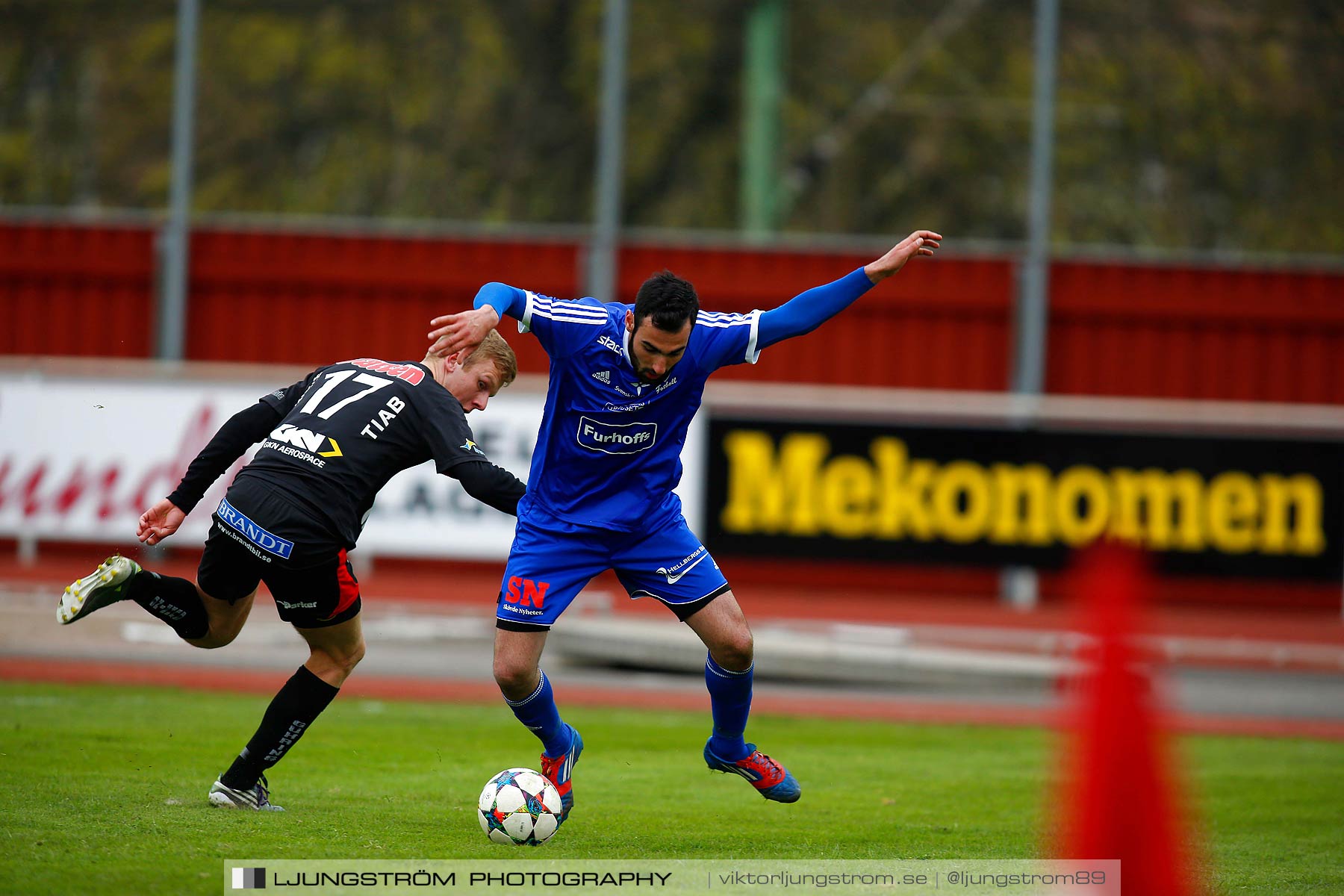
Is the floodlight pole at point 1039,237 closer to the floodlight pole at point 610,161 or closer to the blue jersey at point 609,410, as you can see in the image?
the floodlight pole at point 610,161

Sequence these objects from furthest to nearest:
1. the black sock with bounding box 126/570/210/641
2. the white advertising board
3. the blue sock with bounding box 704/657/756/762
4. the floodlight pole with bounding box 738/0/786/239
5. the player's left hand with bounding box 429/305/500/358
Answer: the floodlight pole with bounding box 738/0/786/239, the white advertising board, the blue sock with bounding box 704/657/756/762, the black sock with bounding box 126/570/210/641, the player's left hand with bounding box 429/305/500/358

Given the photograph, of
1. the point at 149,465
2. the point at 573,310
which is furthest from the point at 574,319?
the point at 149,465

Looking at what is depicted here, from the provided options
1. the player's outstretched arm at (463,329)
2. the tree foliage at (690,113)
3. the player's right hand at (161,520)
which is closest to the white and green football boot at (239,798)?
the player's right hand at (161,520)

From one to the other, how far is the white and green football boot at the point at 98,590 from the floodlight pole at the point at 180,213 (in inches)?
485

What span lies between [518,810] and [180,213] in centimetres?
1338

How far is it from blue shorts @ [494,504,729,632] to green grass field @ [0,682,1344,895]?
0.89 metres

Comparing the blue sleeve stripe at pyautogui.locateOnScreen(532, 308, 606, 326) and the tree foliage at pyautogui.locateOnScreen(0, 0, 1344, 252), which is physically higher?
the tree foliage at pyautogui.locateOnScreen(0, 0, 1344, 252)

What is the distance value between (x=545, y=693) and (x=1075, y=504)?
8.64 metres

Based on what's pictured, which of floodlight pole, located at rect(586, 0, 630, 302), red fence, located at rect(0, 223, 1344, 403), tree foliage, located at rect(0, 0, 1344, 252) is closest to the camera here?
floodlight pole, located at rect(586, 0, 630, 302)

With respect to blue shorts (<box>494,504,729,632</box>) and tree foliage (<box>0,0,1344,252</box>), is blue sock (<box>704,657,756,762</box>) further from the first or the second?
tree foliage (<box>0,0,1344,252</box>)

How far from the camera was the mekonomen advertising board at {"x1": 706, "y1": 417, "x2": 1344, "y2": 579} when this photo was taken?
13.6 metres

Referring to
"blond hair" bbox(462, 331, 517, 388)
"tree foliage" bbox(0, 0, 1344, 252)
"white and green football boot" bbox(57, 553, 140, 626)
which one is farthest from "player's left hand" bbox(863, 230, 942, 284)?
"tree foliage" bbox(0, 0, 1344, 252)

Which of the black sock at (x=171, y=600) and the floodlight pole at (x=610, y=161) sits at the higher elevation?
the floodlight pole at (x=610, y=161)

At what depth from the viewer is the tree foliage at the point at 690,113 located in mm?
18547
